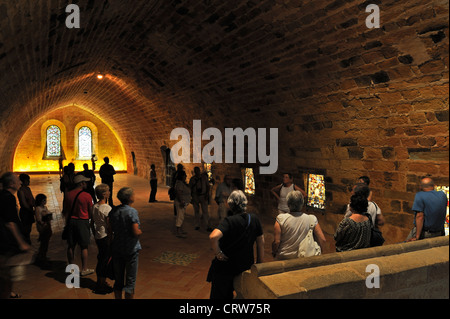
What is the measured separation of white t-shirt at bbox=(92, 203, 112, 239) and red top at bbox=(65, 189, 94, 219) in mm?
264

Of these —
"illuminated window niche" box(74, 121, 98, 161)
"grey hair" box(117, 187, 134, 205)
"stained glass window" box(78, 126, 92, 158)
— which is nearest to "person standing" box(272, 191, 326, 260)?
"grey hair" box(117, 187, 134, 205)

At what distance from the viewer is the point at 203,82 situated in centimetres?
934

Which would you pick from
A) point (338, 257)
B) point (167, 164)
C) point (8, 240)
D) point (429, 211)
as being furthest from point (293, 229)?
point (167, 164)

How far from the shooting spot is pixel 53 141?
80.2ft

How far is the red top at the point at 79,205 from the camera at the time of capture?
15.0ft

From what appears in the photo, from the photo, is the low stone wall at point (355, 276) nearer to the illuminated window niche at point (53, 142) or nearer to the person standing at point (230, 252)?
the person standing at point (230, 252)

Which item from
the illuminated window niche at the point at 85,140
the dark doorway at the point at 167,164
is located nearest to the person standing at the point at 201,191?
the dark doorway at the point at 167,164

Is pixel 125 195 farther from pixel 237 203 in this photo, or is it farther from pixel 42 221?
pixel 42 221

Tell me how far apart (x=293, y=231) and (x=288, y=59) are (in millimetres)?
4219

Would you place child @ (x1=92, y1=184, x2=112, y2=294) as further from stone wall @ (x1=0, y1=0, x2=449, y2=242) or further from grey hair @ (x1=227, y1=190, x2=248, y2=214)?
stone wall @ (x1=0, y1=0, x2=449, y2=242)

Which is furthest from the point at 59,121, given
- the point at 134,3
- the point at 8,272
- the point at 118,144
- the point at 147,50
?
the point at 8,272

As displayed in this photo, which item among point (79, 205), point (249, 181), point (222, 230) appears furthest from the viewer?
point (249, 181)
